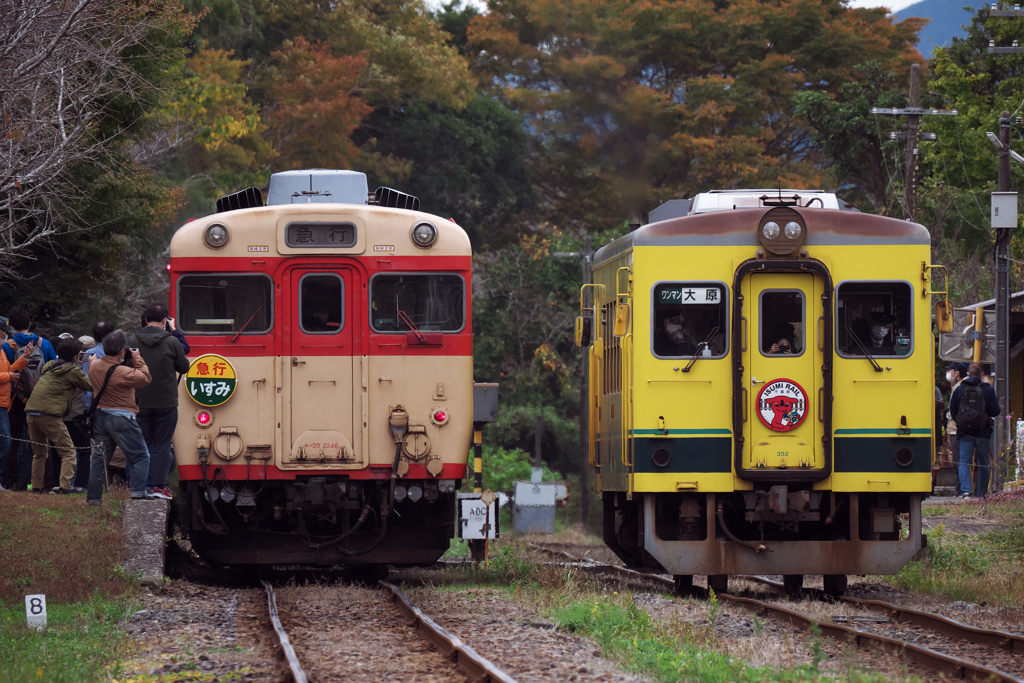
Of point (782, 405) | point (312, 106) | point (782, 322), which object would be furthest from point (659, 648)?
point (312, 106)

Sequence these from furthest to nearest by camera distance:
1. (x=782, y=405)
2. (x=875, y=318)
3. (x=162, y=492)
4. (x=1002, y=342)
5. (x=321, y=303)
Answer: (x=1002, y=342), (x=162, y=492), (x=321, y=303), (x=875, y=318), (x=782, y=405)

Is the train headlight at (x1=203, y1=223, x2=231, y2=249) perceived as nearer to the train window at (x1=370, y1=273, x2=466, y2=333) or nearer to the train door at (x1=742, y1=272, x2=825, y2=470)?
the train window at (x1=370, y1=273, x2=466, y2=333)

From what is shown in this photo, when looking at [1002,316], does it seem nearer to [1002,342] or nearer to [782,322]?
[1002,342]

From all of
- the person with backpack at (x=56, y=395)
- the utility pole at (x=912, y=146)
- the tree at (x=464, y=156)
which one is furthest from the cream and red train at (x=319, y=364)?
the tree at (x=464, y=156)

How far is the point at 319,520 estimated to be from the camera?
12.5 m

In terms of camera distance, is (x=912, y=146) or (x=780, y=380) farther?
(x=912, y=146)

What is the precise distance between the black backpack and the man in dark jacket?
1123 centimetres

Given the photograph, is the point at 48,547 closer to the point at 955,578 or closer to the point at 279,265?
the point at 279,265

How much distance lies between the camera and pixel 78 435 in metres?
15.6

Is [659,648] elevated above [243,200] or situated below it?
below

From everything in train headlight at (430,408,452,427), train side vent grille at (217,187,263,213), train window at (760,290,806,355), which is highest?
train side vent grille at (217,187,263,213)

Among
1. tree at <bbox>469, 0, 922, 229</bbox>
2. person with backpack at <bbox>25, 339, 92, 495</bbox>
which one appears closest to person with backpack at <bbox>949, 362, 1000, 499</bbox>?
person with backpack at <bbox>25, 339, 92, 495</bbox>

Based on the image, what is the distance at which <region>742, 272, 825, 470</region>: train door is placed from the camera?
1112 centimetres

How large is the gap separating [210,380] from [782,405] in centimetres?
501
